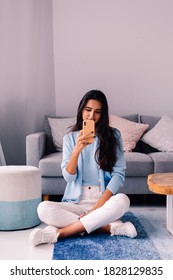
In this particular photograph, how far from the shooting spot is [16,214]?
2609 mm

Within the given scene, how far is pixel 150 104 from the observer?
4.26m

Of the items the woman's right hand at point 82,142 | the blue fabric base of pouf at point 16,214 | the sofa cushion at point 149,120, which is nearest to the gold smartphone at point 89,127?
the woman's right hand at point 82,142

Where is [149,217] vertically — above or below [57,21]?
below

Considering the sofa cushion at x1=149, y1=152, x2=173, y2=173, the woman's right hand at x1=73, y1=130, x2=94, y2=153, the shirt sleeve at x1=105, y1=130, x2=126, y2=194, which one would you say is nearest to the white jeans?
the shirt sleeve at x1=105, y1=130, x2=126, y2=194

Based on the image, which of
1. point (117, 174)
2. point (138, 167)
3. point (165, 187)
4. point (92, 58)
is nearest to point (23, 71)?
point (92, 58)

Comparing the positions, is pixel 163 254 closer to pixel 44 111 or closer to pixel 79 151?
pixel 79 151

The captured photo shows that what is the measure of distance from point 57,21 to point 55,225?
245 cm

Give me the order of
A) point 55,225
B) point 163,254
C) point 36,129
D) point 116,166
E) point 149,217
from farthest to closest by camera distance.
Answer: point 36,129
point 149,217
point 116,166
point 55,225
point 163,254

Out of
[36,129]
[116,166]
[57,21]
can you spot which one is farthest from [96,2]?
[116,166]

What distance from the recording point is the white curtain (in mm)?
4062

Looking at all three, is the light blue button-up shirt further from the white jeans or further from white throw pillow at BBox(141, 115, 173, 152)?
white throw pillow at BBox(141, 115, 173, 152)

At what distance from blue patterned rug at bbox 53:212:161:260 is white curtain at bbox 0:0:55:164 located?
6.30 feet

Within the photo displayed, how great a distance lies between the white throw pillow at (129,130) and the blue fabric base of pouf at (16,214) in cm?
125

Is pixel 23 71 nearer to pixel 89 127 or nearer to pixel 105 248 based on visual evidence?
pixel 89 127
